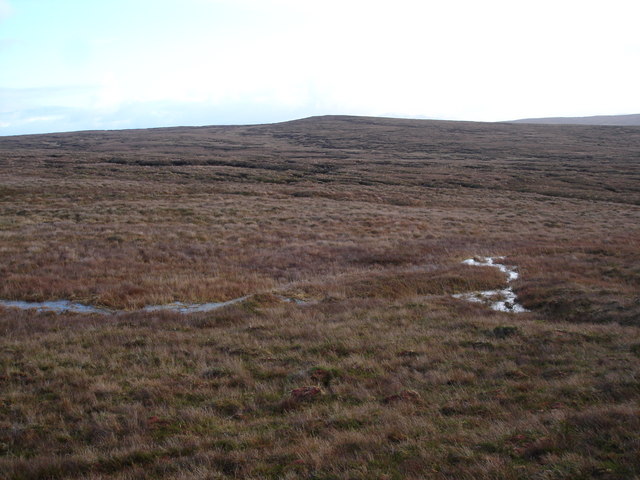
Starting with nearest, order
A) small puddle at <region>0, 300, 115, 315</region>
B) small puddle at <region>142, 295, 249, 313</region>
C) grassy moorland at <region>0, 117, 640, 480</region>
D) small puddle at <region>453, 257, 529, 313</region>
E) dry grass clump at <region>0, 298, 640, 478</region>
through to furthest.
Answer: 1. dry grass clump at <region>0, 298, 640, 478</region>
2. grassy moorland at <region>0, 117, 640, 480</region>
3. small puddle at <region>0, 300, 115, 315</region>
4. small puddle at <region>142, 295, 249, 313</region>
5. small puddle at <region>453, 257, 529, 313</region>

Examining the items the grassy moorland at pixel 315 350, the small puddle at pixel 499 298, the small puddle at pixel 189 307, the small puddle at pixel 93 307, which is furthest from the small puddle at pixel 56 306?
the small puddle at pixel 499 298

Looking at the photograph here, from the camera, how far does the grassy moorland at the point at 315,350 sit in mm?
6273

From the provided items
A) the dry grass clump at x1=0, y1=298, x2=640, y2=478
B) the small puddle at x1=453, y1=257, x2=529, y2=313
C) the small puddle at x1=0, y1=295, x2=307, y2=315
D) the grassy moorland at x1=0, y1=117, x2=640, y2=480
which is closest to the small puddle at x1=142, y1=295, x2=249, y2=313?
the small puddle at x1=0, y1=295, x2=307, y2=315

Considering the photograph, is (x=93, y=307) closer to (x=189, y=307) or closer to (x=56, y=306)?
(x=56, y=306)

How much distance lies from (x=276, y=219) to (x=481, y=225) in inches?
638

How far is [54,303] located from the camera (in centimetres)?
1602

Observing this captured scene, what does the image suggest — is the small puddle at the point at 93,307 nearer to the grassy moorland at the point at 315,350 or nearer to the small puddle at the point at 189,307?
the small puddle at the point at 189,307

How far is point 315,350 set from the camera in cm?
1129

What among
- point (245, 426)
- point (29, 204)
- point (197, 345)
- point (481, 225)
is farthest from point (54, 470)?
point (29, 204)

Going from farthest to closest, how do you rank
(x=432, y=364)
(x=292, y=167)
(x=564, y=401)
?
(x=292, y=167), (x=432, y=364), (x=564, y=401)

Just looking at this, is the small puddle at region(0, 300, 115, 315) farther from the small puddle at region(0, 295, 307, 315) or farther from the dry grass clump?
the dry grass clump

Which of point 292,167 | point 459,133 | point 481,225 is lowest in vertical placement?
point 481,225

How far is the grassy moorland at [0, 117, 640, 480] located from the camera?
20.6 ft

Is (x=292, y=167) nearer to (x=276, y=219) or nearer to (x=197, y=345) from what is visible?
(x=276, y=219)
